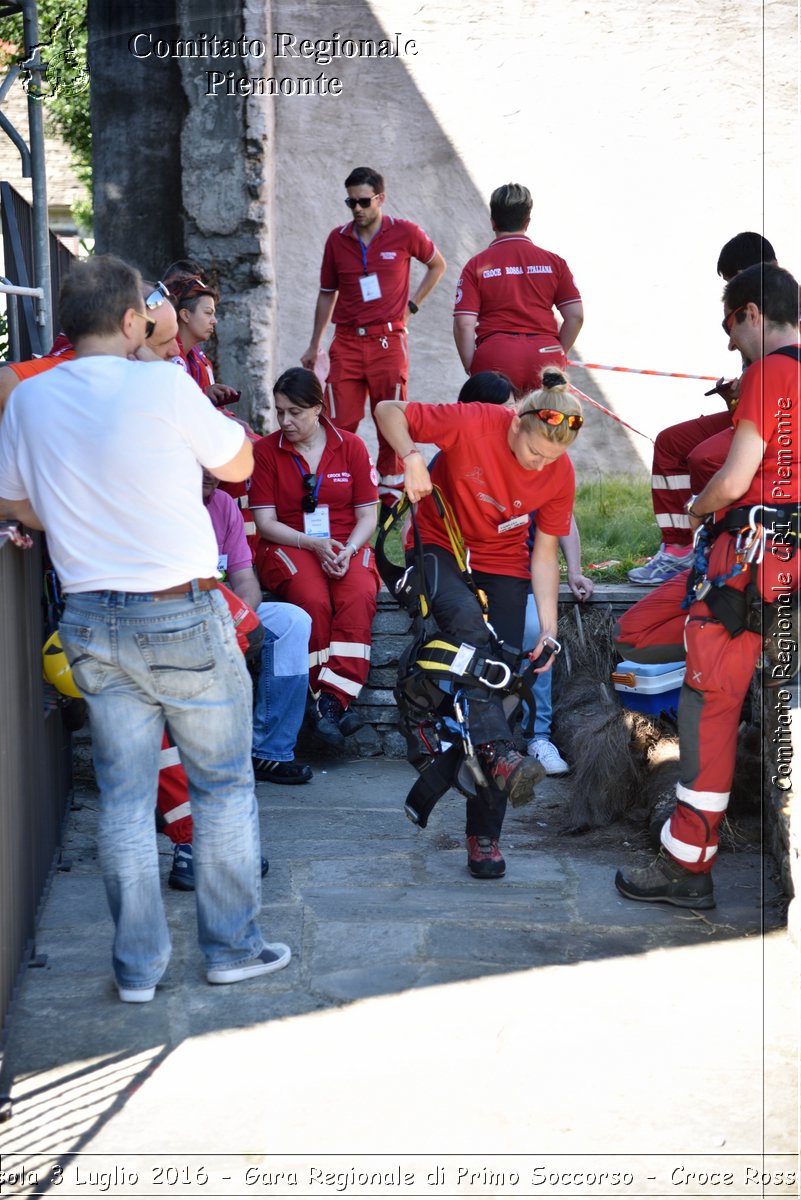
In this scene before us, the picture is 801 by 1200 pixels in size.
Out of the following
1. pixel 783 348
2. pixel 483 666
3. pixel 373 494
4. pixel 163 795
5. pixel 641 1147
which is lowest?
pixel 641 1147

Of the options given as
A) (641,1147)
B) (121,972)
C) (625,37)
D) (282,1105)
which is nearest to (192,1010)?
(121,972)

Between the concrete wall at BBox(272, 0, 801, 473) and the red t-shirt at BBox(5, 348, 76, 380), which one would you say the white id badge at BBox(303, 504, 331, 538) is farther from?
the concrete wall at BBox(272, 0, 801, 473)

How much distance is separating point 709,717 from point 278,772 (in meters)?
2.31

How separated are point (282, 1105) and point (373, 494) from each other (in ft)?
11.6

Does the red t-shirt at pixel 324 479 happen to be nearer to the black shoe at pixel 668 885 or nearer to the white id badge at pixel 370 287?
the white id badge at pixel 370 287

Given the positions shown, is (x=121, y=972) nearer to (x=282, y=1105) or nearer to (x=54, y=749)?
(x=282, y=1105)

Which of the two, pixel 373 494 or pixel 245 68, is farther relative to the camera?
pixel 245 68

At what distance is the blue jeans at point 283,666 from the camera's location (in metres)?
5.55

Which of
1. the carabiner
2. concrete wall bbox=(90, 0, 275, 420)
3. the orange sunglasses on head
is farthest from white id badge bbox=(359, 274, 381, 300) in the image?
the carabiner

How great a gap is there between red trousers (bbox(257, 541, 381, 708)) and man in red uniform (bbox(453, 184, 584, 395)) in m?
1.59

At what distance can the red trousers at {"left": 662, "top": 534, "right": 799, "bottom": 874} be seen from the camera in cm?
400

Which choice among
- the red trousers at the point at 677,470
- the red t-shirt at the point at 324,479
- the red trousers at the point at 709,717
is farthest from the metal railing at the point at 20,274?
the red trousers at the point at 709,717

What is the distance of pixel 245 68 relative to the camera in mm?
8156

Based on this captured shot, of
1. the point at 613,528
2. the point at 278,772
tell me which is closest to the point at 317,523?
the point at 278,772
